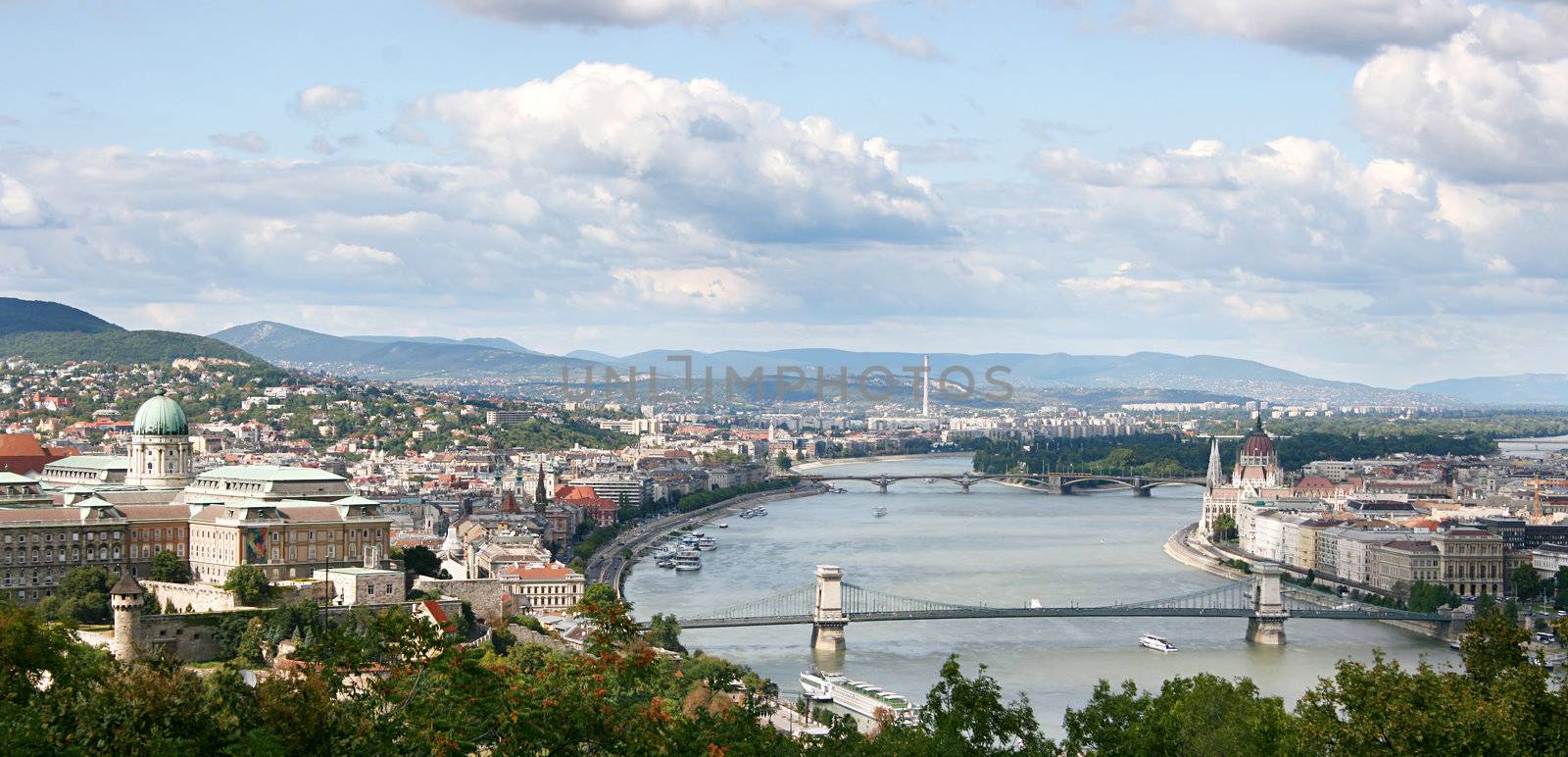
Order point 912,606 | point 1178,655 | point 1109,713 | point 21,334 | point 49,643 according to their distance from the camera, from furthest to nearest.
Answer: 1. point 21,334
2. point 912,606
3. point 1178,655
4. point 1109,713
5. point 49,643

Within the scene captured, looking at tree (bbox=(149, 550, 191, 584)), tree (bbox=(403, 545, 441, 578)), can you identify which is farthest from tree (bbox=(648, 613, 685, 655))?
tree (bbox=(149, 550, 191, 584))

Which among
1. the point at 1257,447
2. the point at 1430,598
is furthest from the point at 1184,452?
the point at 1430,598

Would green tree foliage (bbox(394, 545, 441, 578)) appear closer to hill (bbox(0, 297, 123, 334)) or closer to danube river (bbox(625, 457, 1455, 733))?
danube river (bbox(625, 457, 1455, 733))

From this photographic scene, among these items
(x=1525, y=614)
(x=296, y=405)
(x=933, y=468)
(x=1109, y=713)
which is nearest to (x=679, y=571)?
(x=1525, y=614)

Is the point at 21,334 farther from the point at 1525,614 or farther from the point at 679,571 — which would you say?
the point at 1525,614

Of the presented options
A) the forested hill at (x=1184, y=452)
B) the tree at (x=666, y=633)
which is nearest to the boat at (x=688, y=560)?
the tree at (x=666, y=633)

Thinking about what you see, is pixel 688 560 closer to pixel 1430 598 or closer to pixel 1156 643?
pixel 1156 643

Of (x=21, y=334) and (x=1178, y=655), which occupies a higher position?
(x=21, y=334)
